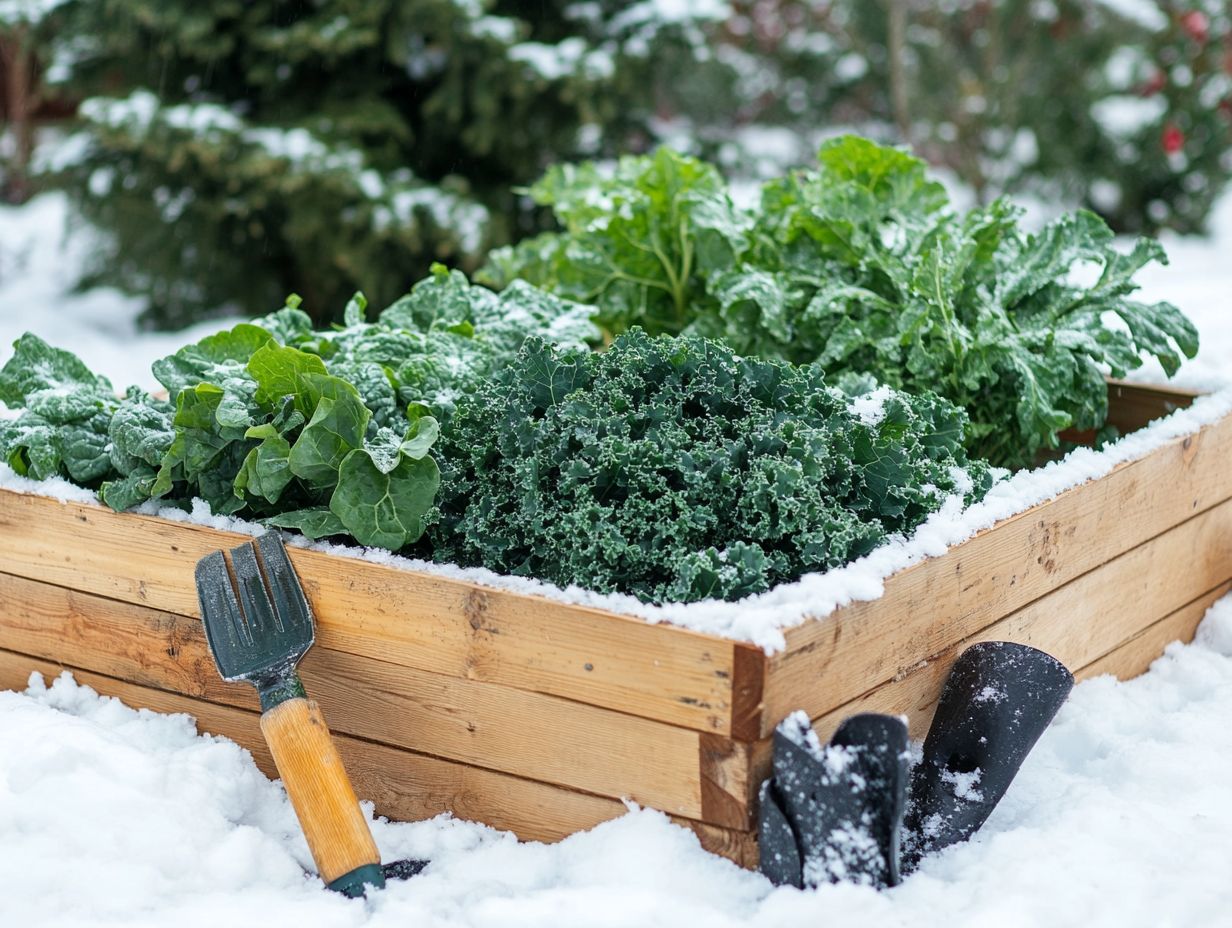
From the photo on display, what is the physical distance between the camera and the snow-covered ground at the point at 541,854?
5.24ft

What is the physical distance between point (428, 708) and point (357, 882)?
0.29m

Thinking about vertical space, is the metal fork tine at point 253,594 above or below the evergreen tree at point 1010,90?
above

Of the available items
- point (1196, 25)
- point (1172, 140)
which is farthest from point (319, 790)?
point (1196, 25)

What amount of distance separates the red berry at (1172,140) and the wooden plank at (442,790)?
6.20 m

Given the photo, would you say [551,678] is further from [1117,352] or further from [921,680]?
[1117,352]

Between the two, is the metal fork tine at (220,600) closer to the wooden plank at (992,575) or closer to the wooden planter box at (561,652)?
the wooden planter box at (561,652)

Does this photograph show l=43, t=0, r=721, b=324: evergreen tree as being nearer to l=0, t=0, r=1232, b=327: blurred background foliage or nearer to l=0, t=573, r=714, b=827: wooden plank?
l=0, t=0, r=1232, b=327: blurred background foliage

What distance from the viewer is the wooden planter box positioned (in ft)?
5.55

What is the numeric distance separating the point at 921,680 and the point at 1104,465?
0.60m

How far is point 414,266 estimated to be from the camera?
547 cm

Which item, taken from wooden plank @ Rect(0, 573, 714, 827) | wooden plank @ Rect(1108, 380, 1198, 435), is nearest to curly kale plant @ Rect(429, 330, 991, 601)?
wooden plank @ Rect(0, 573, 714, 827)

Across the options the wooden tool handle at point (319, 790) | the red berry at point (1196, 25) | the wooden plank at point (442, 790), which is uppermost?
the wooden tool handle at point (319, 790)

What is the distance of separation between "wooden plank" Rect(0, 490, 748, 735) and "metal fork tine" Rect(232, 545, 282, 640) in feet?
0.20

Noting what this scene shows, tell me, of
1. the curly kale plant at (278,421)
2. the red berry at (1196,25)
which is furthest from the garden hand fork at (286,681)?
the red berry at (1196,25)
